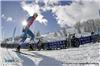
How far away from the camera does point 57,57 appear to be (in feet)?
11.4

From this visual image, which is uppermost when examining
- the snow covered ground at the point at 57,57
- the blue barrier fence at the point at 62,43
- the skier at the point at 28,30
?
the skier at the point at 28,30

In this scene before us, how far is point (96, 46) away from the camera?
341 centimetres

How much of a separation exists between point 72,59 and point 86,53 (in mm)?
168

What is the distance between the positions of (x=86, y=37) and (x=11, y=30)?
0.82 meters

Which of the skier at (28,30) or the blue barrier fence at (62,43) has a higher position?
the skier at (28,30)

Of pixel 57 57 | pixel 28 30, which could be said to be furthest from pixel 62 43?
pixel 28 30

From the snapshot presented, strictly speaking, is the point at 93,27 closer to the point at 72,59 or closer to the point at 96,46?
the point at 96,46

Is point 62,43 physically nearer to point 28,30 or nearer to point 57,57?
point 57,57

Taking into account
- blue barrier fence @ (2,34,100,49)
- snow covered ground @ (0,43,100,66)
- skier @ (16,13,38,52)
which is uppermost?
skier @ (16,13,38,52)

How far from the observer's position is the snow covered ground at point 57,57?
3412mm

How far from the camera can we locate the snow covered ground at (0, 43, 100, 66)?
3412mm

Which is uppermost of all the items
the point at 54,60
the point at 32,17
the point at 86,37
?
the point at 32,17

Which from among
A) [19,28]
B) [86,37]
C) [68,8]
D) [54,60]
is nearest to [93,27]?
[86,37]

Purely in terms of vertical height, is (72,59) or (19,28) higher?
(19,28)
